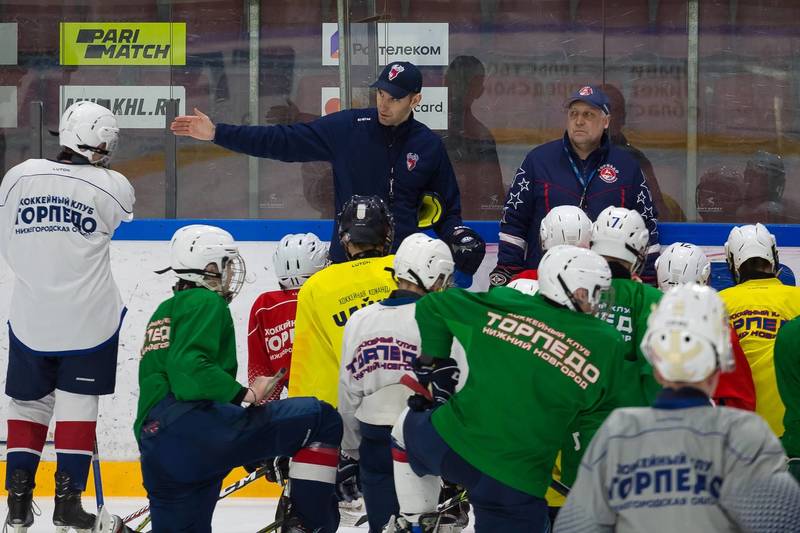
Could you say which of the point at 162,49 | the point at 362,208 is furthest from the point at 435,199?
the point at 162,49

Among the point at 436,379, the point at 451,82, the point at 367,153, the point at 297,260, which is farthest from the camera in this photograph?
the point at 451,82

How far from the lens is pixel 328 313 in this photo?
436cm

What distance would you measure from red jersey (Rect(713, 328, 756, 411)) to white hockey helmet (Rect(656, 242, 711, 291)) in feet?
2.53

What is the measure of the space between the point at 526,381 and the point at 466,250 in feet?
6.59

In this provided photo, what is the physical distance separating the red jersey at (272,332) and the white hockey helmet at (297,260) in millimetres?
86

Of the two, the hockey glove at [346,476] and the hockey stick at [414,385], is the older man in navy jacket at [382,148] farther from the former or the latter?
the hockey stick at [414,385]

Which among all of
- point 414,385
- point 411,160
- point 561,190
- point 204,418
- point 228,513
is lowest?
point 228,513

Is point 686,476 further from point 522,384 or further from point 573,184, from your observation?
point 573,184

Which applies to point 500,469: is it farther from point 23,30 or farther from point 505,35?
point 23,30

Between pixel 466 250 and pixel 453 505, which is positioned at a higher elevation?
pixel 466 250

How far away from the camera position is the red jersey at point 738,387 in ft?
13.1

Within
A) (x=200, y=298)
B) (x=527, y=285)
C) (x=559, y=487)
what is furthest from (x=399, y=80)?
(x=559, y=487)

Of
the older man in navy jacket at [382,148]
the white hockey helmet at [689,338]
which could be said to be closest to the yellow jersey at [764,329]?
the older man in navy jacket at [382,148]

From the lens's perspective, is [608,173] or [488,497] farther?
[608,173]
